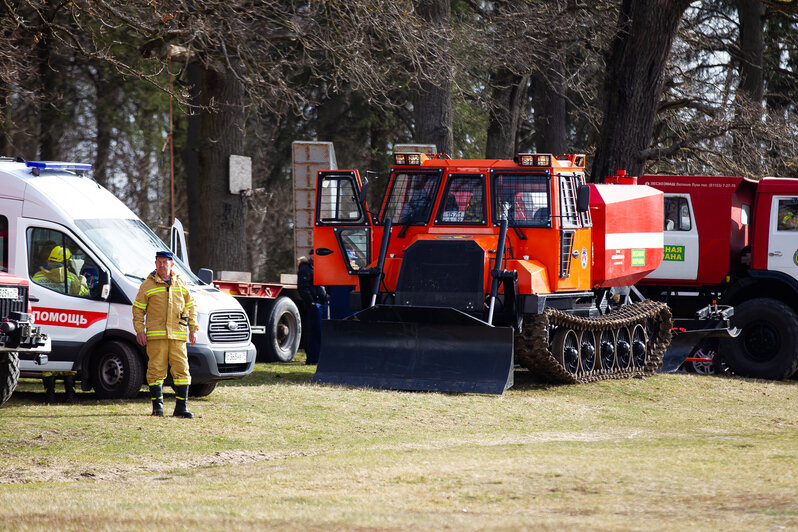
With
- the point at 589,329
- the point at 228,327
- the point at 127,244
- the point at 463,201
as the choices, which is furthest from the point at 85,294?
the point at 589,329

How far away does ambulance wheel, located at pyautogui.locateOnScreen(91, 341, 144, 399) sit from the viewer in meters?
13.4

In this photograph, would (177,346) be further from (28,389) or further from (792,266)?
(792,266)

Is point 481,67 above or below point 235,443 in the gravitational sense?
above

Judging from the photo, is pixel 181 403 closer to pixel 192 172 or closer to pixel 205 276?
pixel 205 276

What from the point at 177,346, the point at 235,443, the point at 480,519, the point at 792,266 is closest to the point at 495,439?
the point at 235,443

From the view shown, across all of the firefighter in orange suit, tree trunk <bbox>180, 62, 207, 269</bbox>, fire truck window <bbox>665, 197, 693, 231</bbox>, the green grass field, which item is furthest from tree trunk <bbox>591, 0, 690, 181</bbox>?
the firefighter in orange suit

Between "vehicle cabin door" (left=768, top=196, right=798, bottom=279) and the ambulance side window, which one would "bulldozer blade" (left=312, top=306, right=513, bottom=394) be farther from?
"vehicle cabin door" (left=768, top=196, right=798, bottom=279)

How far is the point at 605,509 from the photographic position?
7.59m

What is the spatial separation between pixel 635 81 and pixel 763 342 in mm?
6085

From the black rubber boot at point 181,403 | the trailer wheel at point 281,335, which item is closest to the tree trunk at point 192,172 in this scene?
the trailer wheel at point 281,335

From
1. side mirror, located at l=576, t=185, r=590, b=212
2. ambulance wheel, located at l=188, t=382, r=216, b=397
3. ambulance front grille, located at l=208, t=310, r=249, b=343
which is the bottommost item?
ambulance wheel, located at l=188, t=382, r=216, b=397

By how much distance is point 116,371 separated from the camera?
13477 millimetres

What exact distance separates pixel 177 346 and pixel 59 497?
4161 mm

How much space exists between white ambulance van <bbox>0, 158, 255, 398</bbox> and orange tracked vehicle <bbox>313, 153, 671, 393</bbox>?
7.23 ft
